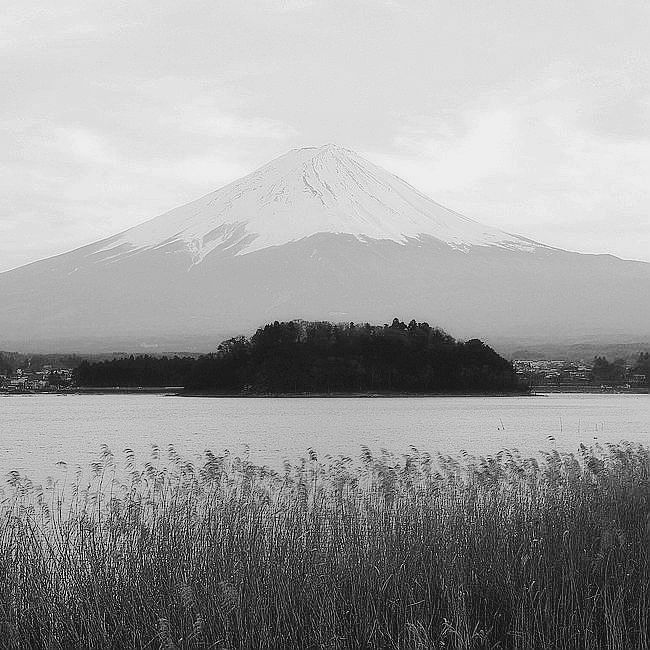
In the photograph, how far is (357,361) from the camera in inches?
3314

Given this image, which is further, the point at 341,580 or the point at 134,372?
the point at 134,372

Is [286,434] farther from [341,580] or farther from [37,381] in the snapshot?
[37,381]

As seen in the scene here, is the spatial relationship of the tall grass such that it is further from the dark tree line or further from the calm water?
the dark tree line

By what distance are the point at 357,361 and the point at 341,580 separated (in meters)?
76.9

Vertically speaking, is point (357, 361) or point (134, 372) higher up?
point (357, 361)

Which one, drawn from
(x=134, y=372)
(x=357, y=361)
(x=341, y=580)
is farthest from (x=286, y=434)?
(x=134, y=372)

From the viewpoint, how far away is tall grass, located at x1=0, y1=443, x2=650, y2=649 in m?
6.77

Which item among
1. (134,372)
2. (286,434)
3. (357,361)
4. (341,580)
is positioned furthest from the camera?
(134,372)

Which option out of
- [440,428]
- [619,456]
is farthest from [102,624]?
[440,428]

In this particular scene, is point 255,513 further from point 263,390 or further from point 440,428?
point 263,390

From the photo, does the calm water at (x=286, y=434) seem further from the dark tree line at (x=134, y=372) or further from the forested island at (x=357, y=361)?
the dark tree line at (x=134, y=372)

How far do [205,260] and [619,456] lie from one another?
437 ft

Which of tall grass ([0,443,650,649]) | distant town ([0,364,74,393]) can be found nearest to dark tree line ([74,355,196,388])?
distant town ([0,364,74,393])

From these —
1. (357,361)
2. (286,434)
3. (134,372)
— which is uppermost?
(357,361)
